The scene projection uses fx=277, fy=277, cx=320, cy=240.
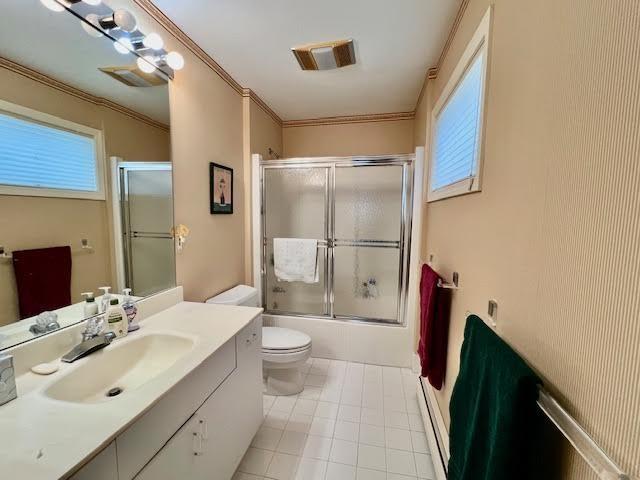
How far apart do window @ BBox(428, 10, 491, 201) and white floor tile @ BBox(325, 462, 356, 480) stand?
1.54 m

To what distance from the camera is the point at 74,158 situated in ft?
3.70

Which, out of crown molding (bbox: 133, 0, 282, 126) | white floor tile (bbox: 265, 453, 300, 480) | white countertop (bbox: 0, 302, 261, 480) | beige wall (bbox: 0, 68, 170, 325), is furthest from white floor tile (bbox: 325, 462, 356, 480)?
crown molding (bbox: 133, 0, 282, 126)

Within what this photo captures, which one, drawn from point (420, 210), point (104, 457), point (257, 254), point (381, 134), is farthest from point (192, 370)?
point (381, 134)

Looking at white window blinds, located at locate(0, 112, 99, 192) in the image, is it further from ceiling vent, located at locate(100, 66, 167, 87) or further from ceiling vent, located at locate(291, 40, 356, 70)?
ceiling vent, located at locate(291, 40, 356, 70)

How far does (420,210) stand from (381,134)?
1189mm

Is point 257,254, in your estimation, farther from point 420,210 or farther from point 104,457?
point 104,457

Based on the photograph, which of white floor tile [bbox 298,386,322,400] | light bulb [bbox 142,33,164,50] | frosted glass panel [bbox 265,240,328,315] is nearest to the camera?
light bulb [bbox 142,33,164,50]

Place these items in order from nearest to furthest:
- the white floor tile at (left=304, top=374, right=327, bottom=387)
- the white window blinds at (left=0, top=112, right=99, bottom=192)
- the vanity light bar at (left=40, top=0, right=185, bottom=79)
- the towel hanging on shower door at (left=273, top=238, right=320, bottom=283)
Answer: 1. the white window blinds at (left=0, top=112, right=99, bottom=192)
2. the vanity light bar at (left=40, top=0, right=185, bottom=79)
3. the white floor tile at (left=304, top=374, right=327, bottom=387)
4. the towel hanging on shower door at (left=273, top=238, right=320, bottom=283)

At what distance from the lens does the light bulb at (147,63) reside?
4.73 feet

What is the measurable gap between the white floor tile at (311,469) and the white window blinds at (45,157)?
1709 millimetres

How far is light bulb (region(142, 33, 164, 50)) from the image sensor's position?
1413 millimetres

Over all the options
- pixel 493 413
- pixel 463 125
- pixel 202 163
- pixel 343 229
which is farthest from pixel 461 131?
pixel 202 163

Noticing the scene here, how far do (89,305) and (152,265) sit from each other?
385 mm

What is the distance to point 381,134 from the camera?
3018mm
